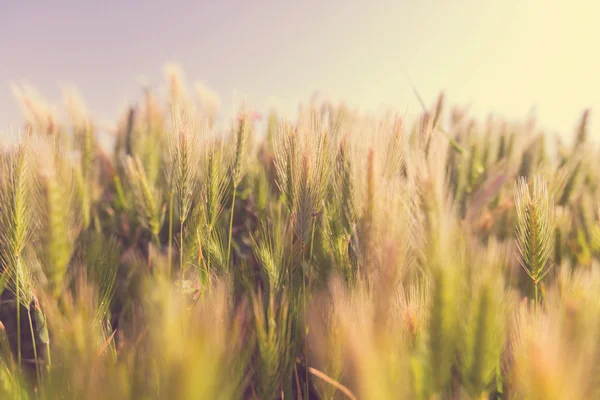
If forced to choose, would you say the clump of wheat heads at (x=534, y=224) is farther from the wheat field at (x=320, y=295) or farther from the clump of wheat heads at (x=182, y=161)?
the clump of wheat heads at (x=182, y=161)

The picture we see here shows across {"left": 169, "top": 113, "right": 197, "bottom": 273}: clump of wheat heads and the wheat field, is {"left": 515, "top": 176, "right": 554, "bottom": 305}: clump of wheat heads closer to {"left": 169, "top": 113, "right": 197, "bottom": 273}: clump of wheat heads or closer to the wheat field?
the wheat field

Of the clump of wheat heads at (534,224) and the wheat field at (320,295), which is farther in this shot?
the clump of wheat heads at (534,224)

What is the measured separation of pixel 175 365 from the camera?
0.55 m

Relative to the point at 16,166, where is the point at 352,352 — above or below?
below

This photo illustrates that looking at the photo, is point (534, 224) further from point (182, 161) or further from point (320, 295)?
point (182, 161)

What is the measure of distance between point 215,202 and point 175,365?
0.57 metres

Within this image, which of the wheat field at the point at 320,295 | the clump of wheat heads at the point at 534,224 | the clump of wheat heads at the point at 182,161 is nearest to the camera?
the wheat field at the point at 320,295

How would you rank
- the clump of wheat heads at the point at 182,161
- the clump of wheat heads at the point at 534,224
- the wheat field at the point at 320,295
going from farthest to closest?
1. the clump of wheat heads at the point at 182,161
2. the clump of wheat heads at the point at 534,224
3. the wheat field at the point at 320,295

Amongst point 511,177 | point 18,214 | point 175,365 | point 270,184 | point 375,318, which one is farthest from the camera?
point 511,177

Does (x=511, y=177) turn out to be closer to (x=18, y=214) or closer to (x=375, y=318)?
(x=375, y=318)

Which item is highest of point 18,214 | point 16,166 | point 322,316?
point 16,166

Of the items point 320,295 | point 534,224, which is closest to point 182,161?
point 320,295

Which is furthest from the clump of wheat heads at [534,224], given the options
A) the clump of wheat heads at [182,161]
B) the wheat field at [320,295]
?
the clump of wheat heads at [182,161]

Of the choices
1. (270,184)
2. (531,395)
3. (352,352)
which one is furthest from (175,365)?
(270,184)
